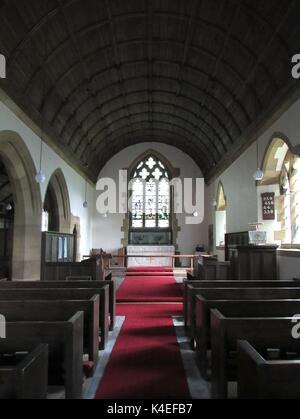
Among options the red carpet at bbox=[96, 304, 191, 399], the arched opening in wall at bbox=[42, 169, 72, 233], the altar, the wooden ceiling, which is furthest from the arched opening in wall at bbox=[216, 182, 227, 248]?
the red carpet at bbox=[96, 304, 191, 399]

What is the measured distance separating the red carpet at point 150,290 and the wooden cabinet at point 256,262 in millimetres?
1364

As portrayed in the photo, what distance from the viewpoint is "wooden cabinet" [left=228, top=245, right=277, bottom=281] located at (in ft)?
20.0

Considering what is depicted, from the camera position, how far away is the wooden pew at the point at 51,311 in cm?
283

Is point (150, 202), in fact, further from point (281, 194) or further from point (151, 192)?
point (281, 194)

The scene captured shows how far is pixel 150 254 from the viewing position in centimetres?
1327

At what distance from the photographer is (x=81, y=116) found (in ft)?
31.1

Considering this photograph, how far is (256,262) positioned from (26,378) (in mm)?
5258

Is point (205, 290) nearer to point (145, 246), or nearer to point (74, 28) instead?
point (74, 28)

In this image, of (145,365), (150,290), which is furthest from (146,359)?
(150,290)

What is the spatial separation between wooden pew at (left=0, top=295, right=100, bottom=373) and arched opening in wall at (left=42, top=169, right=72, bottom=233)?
22.9 ft

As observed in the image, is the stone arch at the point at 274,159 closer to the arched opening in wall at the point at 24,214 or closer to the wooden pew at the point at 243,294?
the wooden pew at the point at 243,294

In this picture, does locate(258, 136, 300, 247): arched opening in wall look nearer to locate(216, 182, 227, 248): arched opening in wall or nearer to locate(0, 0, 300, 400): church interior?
locate(0, 0, 300, 400): church interior

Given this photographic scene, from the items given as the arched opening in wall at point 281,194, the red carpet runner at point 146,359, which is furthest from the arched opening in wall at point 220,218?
the red carpet runner at point 146,359

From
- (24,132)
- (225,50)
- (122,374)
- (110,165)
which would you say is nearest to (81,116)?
(24,132)
